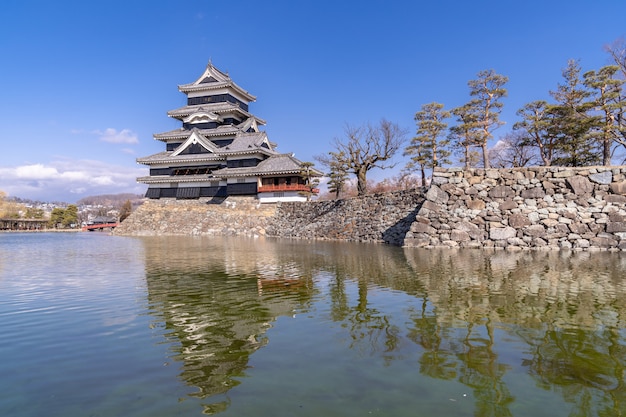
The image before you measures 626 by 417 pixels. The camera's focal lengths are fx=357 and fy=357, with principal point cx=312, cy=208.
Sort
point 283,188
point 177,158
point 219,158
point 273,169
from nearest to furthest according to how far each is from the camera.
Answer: point 283,188 < point 273,169 < point 219,158 < point 177,158

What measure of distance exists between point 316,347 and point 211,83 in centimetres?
4632

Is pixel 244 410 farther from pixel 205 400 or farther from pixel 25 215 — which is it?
pixel 25 215

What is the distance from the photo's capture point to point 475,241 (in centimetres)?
1756

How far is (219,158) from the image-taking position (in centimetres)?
3925

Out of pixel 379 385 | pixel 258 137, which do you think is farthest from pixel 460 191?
pixel 258 137

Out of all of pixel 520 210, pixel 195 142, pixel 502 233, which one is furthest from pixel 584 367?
pixel 195 142

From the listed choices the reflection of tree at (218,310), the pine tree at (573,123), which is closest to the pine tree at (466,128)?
the pine tree at (573,123)

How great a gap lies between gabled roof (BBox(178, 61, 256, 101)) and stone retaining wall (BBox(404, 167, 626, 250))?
112ft

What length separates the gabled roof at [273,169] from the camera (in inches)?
1412

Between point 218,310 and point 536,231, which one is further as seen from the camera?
point 536,231

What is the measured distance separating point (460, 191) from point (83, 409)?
18.4m

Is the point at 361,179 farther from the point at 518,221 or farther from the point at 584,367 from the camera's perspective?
the point at 584,367

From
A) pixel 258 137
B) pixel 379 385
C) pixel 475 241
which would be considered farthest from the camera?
pixel 258 137

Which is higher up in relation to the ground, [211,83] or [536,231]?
[211,83]
